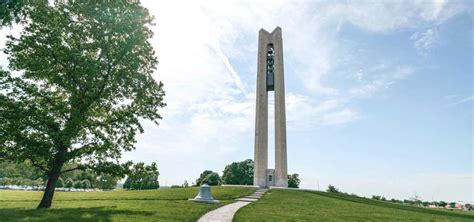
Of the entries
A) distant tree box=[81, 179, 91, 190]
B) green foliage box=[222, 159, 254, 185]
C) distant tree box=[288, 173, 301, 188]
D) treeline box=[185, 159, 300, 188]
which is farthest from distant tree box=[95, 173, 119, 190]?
distant tree box=[288, 173, 301, 188]

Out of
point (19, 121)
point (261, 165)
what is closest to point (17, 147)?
point (19, 121)

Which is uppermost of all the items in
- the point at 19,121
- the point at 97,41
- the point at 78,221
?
the point at 97,41

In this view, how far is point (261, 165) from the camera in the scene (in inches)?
1521

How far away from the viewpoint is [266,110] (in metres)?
40.3

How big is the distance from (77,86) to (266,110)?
2728cm

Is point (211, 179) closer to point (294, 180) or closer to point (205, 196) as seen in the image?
point (294, 180)

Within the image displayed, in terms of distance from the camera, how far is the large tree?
46.9 feet

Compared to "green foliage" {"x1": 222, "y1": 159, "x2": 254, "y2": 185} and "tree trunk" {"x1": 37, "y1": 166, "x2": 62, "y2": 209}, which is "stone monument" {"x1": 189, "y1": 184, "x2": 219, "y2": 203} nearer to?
"tree trunk" {"x1": 37, "y1": 166, "x2": 62, "y2": 209}

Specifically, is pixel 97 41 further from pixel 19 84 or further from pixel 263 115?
pixel 263 115

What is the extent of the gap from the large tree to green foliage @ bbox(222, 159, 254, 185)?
1767 inches

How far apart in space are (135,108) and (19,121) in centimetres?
545

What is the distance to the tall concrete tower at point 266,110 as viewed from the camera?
126ft

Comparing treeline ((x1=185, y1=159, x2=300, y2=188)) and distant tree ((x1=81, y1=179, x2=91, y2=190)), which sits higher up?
treeline ((x1=185, y1=159, x2=300, y2=188))

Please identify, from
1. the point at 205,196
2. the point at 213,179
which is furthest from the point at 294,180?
the point at 205,196
